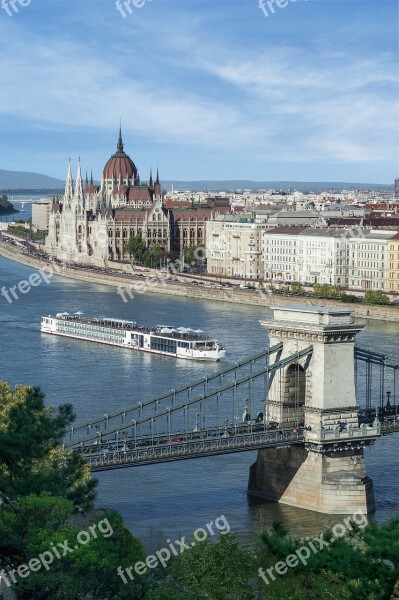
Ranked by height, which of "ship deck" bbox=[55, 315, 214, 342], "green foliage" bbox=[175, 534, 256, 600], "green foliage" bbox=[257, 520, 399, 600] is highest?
"green foliage" bbox=[257, 520, 399, 600]

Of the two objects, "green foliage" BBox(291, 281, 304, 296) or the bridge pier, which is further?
"green foliage" BBox(291, 281, 304, 296)

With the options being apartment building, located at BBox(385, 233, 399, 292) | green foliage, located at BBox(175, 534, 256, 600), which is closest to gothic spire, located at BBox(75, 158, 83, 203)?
apartment building, located at BBox(385, 233, 399, 292)

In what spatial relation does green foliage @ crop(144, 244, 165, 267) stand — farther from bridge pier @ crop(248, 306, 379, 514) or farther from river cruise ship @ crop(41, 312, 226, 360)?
bridge pier @ crop(248, 306, 379, 514)

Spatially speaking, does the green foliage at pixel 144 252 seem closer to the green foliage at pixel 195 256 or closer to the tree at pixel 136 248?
the tree at pixel 136 248

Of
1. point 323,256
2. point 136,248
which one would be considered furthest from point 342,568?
point 136,248

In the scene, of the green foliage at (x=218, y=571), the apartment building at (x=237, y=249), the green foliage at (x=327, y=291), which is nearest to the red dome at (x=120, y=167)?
the apartment building at (x=237, y=249)

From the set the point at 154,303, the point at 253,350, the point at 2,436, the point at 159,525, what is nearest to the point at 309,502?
the point at 159,525

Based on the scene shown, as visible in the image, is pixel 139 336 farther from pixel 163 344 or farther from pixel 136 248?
pixel 136 248
